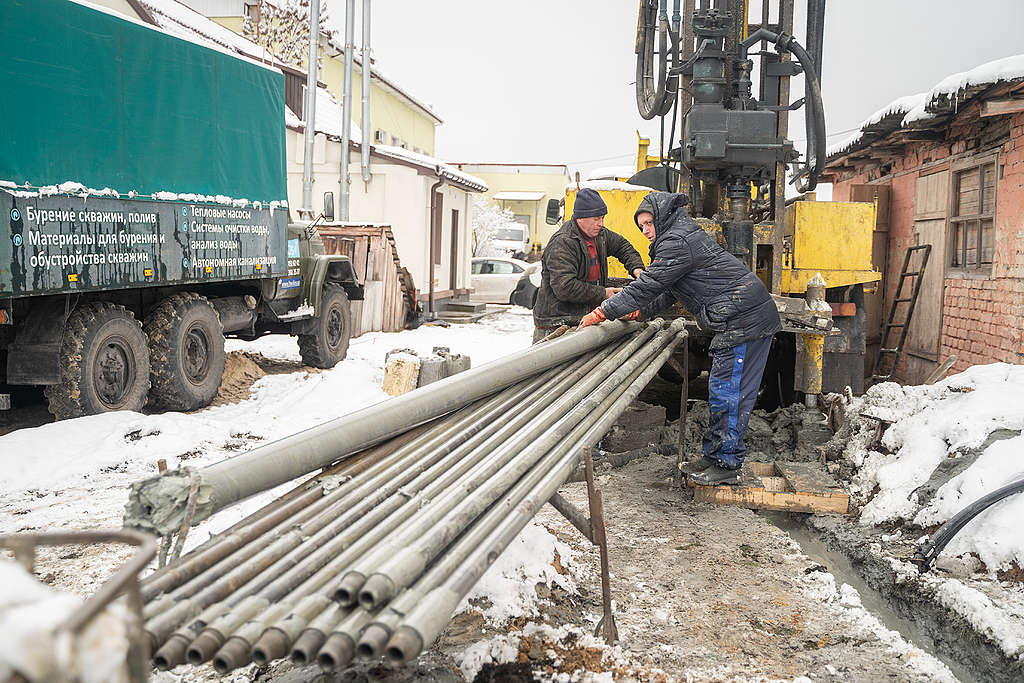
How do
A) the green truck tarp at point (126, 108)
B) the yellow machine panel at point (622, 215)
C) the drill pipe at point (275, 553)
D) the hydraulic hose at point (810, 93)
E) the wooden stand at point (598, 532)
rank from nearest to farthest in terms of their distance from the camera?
the drill pipe at point (275, 553), the wooden stand at point (598, 532), the green truck tarp at point (126, 108), the hydraulic hose at point (810, 93), the yellow machine panel at point (622, 215)

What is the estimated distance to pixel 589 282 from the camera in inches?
262

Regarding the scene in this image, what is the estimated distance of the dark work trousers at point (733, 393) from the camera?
545cm

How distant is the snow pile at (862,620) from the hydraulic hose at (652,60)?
14.1ft

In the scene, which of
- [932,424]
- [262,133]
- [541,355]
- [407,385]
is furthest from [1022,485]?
[262,133]

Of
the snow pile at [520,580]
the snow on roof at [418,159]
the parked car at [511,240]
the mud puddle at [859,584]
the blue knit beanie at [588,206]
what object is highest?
the snow on roof at [418,159]

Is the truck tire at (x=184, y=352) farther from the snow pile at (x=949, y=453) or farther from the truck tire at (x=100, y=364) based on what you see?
the snow pile at (x=949, y=453)

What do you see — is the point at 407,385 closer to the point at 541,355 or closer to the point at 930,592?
the point at 541,355

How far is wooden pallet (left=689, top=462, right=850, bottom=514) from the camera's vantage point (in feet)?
17.7

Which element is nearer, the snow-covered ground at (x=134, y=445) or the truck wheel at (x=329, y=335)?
the snow-covered ground at (x=134, y=445)

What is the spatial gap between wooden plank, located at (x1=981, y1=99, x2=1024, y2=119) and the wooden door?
2309 mm

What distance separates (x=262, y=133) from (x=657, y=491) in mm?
6248

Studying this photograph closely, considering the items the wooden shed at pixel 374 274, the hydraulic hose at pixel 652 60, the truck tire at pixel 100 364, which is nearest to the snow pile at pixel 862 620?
the hydraulic hose at pixel 652 60

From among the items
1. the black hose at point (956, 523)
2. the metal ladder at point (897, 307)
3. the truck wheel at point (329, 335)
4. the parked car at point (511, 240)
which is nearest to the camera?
the black hose at point (956, 523)

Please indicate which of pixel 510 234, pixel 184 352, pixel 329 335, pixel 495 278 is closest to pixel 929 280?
pixel 329 335
